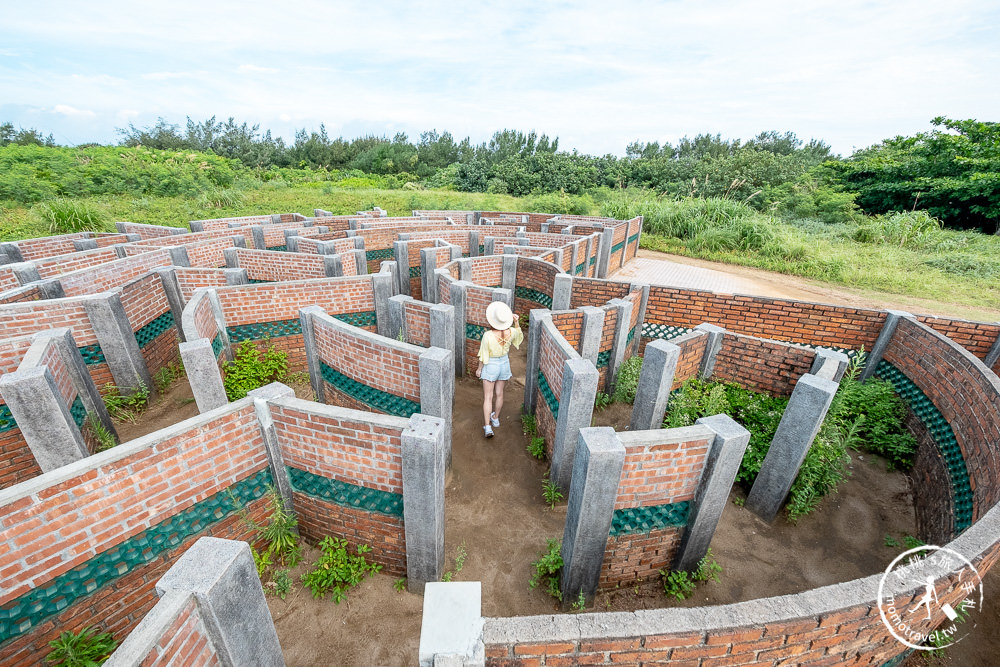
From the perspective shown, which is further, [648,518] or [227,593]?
[648,518]

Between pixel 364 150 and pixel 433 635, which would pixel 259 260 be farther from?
pixel 364 150

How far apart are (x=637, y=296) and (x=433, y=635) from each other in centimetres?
619

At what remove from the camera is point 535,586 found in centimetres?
376

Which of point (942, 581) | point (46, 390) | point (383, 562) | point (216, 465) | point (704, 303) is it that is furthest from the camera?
point (704, 303)

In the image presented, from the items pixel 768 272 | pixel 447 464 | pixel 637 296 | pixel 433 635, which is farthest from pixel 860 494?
pixel 768 272

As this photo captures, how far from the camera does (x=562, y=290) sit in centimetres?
741

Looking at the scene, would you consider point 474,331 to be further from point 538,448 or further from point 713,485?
point 713,485

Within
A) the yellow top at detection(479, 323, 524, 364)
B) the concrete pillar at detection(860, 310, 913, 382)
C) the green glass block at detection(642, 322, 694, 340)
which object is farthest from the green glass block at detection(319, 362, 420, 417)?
the concrete pillar at detection(860, 310, 913, 382)

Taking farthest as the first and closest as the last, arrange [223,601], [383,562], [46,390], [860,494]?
1. [860,494]
2. [383,562]
3. [46,390]
4. [223,601]

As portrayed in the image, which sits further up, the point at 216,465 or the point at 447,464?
the point at 216,465

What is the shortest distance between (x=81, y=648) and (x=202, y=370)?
2.28 metres

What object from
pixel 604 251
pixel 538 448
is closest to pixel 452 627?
pixel 538 448

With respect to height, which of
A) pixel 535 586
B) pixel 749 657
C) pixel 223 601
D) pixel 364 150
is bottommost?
pixel 535 586

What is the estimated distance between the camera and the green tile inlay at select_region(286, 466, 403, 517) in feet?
11.3
